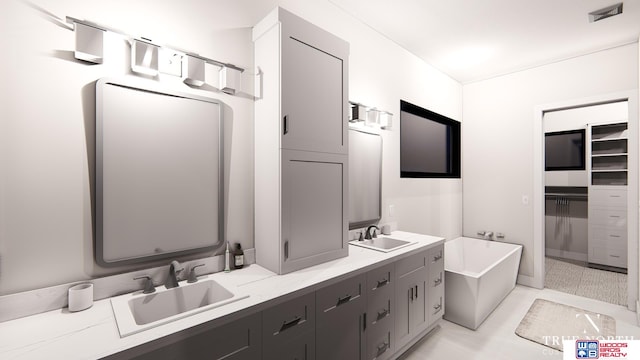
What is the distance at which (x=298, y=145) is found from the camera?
5.63 feet

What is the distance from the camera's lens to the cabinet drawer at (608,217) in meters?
4.01

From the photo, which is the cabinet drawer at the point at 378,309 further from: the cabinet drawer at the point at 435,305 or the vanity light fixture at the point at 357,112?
the vanity light fixture at the point at 357,112

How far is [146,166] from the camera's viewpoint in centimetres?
143

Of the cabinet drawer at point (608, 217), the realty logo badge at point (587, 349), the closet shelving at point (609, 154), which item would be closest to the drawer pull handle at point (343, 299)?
the realty logo badge at point (587, 349)

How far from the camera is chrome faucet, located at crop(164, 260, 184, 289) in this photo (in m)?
1.44

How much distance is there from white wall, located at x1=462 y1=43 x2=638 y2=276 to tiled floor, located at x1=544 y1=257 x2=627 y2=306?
1.61ft

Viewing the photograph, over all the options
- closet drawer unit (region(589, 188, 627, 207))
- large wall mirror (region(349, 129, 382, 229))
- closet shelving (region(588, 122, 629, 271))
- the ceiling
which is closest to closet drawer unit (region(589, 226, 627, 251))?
closet shelving (region(588, 122, 629, 271))

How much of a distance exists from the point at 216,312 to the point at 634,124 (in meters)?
4.15

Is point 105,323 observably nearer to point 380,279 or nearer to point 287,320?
point 287,320

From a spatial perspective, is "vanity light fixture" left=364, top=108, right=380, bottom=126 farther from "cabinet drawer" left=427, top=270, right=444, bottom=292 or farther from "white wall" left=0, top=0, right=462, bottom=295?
"cabinet drawer" left=427, top=270, right=444, bottom=292

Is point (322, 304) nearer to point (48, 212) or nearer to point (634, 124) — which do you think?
point (48, 212)

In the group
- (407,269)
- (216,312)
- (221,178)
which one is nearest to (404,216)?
(407,269)

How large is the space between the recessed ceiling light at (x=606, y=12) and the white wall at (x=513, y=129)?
924 mm

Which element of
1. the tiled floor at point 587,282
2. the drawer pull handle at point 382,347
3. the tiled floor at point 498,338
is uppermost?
the drawer pull handle at point 382,347
